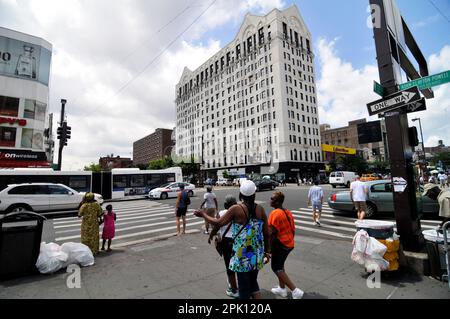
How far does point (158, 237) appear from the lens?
7.78 m

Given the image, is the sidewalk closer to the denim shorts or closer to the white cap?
the denim shorts

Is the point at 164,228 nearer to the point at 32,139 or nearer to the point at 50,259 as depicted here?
the point at 50,259

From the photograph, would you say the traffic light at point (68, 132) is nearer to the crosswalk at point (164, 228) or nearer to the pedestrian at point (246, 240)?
the crosswalk at point (164, 228)

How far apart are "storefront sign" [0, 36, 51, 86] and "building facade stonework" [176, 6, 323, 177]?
28903 millimetres

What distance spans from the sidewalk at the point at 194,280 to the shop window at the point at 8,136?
95.0 ft

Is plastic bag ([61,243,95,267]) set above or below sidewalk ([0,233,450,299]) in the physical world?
above

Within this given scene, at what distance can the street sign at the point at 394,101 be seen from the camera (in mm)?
4202

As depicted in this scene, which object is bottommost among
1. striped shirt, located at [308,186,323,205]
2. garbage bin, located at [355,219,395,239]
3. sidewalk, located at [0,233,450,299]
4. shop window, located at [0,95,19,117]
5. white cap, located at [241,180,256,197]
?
sidewalk, located at [0,233,450,299]

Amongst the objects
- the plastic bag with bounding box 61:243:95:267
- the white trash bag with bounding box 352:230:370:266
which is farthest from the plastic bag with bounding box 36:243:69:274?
the white trash bag with bounding box 352:230:370:266

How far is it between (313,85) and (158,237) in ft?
198

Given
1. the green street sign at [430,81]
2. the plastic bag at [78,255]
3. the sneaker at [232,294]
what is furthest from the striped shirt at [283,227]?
the plastic bag at [78,255]

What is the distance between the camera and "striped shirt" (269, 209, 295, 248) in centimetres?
340
